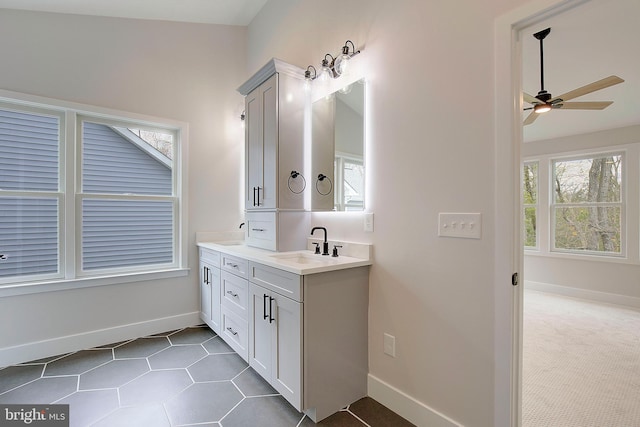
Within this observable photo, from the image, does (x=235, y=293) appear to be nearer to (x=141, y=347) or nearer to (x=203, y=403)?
(x=203, y=403)

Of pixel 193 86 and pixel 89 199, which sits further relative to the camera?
pixel 193 86

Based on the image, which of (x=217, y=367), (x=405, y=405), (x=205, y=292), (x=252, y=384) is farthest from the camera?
(x=205, y=292)

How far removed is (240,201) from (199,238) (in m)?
0.63

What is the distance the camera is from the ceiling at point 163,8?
2439 millimetres

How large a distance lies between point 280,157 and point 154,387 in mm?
1896

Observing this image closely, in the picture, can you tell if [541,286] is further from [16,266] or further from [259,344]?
[16,266]

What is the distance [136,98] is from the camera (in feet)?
9.53

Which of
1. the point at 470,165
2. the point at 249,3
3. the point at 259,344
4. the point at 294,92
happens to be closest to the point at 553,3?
the point at 470,165

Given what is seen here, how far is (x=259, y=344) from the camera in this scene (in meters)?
2.10

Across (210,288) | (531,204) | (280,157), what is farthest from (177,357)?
(531,204)

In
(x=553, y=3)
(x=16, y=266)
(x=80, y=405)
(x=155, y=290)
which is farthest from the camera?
(x=155, y=290)

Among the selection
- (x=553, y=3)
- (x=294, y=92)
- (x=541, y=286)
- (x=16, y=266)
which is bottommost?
(x=541, y=286)

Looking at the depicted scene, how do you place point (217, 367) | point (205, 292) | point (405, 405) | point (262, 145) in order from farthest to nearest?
1. point (205, 292)
2. point (262, 145)
3. point (217, 367)
4. point (405, 405)

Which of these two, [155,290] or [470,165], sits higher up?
[470,165]
